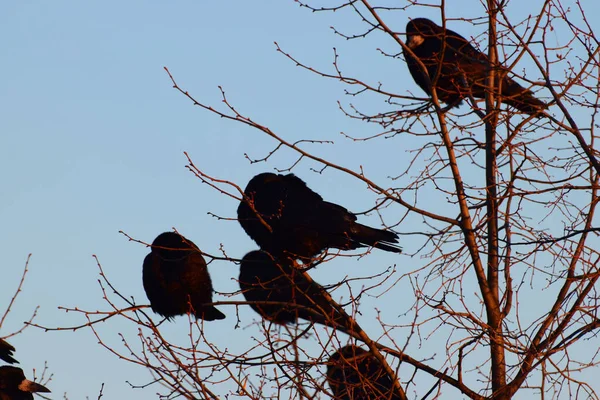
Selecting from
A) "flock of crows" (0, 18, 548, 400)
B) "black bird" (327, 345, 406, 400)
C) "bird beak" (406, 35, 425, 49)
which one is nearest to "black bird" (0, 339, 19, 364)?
"flock of crows" (0, 18, 548, 400)

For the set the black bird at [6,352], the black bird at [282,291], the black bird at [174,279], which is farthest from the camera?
the black bird at [174,279]

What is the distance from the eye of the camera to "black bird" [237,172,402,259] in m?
6.62

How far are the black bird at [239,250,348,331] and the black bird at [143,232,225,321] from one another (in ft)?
1.22

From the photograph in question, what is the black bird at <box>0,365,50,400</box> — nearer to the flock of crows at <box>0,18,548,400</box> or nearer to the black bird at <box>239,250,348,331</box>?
the flock of crows at <box>0,18,548,400</box>

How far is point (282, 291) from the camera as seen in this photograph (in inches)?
292

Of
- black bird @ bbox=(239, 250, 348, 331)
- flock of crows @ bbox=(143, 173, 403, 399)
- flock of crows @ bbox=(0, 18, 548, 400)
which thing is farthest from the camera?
flock of crows @ bbox=(143, 173, 403, 399)

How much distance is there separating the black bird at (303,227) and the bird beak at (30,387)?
213 cm

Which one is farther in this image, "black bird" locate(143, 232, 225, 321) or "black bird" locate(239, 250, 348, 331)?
"black bird" locate(143, 232, 225, 321)

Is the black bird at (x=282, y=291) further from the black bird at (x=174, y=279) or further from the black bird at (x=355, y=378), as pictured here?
the black bird at (x=174, y=279)

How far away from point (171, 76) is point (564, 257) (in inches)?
108

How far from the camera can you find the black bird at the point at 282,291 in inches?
221

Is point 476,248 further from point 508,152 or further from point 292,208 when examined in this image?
point 292,208

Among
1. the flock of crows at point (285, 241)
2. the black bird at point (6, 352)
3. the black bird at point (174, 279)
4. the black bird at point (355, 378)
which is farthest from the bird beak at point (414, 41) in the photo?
the black bird at point (6, 352)

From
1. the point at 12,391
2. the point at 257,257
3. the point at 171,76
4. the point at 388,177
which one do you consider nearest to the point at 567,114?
the point at 388,177
